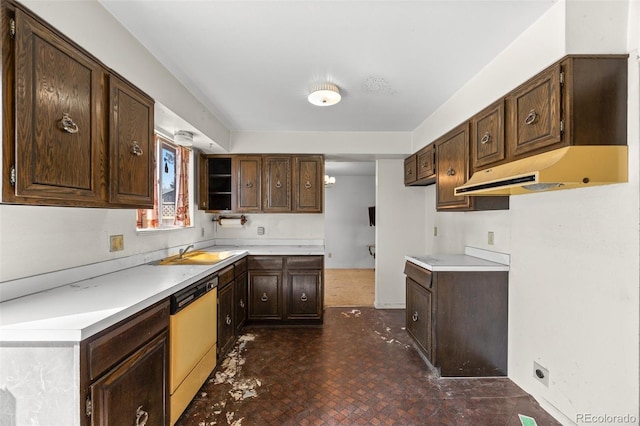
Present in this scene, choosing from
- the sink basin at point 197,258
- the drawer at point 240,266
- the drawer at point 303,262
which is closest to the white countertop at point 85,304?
the sink basin at point 197,258

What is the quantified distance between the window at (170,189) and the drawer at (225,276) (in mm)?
758

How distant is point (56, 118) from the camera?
1.22 meters

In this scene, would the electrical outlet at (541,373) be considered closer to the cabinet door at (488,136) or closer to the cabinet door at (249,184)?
the cabinet door at (488,136)

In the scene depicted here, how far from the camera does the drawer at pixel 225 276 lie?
2443 millimetres

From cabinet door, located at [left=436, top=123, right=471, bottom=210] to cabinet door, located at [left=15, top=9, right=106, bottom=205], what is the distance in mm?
2561

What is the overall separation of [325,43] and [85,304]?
6.29 ft

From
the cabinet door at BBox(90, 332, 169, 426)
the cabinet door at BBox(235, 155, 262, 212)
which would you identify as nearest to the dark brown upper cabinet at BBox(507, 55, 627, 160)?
the cabinet door at BBox(90, 332, 169, 426)

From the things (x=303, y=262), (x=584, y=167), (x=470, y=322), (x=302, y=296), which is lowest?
(x=302, y=296)

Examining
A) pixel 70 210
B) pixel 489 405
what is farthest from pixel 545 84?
pixel 70 210

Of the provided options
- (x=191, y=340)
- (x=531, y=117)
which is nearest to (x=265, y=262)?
(x=191, y=340)

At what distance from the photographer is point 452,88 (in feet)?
8.00

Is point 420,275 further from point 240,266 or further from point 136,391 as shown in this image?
point 136,391

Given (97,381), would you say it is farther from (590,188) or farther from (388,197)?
(388,197)

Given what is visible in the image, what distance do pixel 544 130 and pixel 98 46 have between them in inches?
96.4
